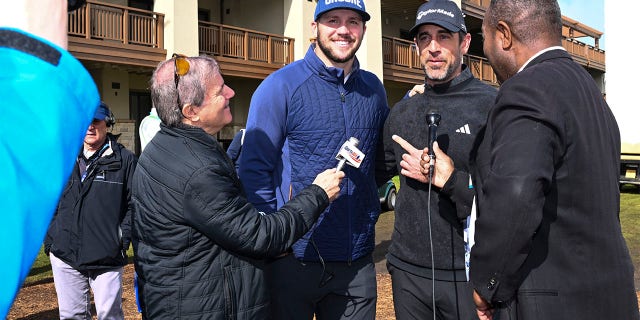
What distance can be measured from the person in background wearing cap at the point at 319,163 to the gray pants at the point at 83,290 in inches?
85.8

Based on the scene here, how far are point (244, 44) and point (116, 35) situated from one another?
4.14 meters

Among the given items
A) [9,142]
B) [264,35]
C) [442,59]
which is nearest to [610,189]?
[442,59]

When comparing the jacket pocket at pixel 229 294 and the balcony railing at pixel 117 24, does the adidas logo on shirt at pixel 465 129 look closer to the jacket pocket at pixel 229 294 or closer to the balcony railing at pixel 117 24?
the jacket pocket at pixel 229 294

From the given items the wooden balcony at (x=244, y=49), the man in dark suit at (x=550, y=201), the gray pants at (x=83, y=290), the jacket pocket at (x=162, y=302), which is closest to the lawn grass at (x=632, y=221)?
the man in dark suit at (x=550, y=201)

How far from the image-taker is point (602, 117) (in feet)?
7.30

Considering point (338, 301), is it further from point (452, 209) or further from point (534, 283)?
point (534, 283)

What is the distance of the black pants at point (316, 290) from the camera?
3377mm

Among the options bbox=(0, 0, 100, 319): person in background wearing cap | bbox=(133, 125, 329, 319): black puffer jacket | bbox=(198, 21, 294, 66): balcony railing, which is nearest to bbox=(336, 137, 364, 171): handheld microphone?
bbox=(133, 125, 329, 319): black puffer jacket

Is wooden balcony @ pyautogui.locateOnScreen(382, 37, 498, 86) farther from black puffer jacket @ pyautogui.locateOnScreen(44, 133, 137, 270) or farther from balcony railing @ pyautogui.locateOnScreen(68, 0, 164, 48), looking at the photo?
black puffer jacket @ pyautogui.locateOnScreen(44, 133, 137, 270)

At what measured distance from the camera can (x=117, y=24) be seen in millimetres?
16281

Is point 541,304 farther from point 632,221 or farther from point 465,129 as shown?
point 632,221

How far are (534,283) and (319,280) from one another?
4.75ft

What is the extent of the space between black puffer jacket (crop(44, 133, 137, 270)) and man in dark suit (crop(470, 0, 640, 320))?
3566 mm

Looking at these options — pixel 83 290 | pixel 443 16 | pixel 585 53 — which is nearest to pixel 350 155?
pixel 443 16
